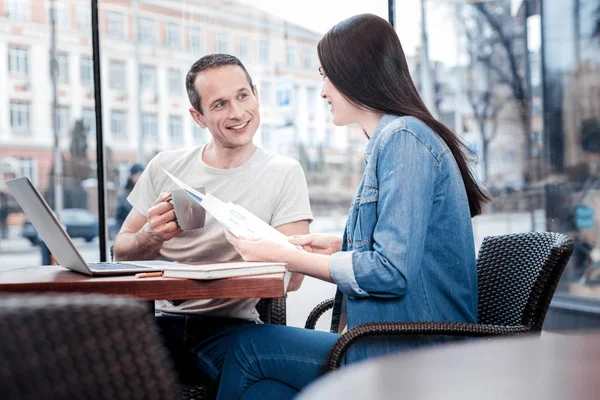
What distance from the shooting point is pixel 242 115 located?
2.23 metres

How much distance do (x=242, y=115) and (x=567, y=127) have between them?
4.03m

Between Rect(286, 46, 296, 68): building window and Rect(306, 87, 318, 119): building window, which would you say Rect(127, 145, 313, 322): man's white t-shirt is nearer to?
Rect(306, 87, 318, 119): building window

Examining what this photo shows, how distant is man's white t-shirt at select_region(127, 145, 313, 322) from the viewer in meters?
2.04

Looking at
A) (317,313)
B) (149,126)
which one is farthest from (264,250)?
(149,126)

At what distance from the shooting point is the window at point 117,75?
11.8 meters

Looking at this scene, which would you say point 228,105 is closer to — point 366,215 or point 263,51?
point 366,215

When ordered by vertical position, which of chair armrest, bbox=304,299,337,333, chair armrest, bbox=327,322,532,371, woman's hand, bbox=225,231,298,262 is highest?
woman's hand, bbox=225,231,298,262

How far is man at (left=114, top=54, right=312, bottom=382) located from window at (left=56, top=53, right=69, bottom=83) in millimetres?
11814

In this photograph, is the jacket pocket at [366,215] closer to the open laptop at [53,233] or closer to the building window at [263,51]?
the open laptop at [53,233]

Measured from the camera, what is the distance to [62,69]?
1355cm

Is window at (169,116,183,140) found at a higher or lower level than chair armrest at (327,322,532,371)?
higher

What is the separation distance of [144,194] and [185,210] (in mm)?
481

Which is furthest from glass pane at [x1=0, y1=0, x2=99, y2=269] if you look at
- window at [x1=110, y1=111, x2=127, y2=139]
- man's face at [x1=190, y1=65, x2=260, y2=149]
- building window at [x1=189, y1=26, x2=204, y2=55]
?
man's face at [x1=190, y1=65, x2=260, y2=149]

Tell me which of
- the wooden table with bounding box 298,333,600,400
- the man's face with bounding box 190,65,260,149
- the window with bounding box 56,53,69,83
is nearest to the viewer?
the wooden table with bounding box 298,333,600,400
